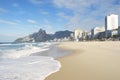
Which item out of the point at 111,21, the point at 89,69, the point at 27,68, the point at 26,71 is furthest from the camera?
the point at 111,21

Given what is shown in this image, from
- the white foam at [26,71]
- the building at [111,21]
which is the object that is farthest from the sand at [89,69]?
the building at [111,21]

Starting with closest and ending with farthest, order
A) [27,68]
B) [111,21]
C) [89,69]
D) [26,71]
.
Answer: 1. [89,69]
2. [26,71]
3. [27,68]
4. [111,21]

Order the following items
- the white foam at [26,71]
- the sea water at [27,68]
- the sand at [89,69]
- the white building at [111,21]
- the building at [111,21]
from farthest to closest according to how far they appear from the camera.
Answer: the white building at [111,21] → the building at [111,21] → the sea water at [27,68] → the white foam at [26,71] → the sand at [89,69]

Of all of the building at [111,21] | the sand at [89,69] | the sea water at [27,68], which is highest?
the building at [111,21]

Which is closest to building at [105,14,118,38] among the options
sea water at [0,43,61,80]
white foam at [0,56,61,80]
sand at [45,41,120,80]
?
sand at [45,41,120,80]

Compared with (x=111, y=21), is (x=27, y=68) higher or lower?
lower

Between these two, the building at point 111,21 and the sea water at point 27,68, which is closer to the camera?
the sea water at point 27,68

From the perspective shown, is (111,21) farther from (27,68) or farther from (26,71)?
(26,71)

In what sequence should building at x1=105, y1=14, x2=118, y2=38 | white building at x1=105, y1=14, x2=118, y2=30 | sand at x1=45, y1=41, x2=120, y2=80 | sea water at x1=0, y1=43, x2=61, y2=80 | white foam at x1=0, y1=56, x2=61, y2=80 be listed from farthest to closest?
white building at x1=105, y1=14, x2=118, y2=30, building at x1=105, y1=14, x2=118, y2=38, sea water at x1=0, y1=43, x2=61, y2=80, white foam at x1=0, y1=56, x2=61, y2=80, sand at x1=45, y1=41, x2=120, y2=80

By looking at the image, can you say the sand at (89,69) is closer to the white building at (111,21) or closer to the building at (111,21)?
the building at (111,21)

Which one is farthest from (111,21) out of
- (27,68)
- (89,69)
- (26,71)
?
(26,71)

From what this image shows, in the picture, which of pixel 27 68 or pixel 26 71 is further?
pixel 27 68

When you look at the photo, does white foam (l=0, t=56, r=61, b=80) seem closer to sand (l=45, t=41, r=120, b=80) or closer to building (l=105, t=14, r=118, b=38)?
sand (l=45, t=41, r=120, b=80)
